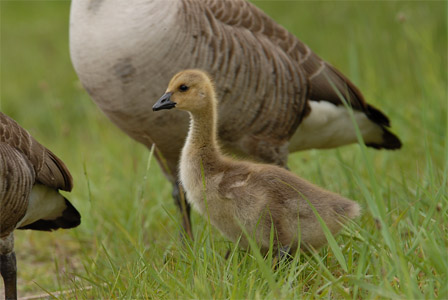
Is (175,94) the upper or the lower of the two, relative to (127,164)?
upper

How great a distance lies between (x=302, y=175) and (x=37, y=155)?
2610 mm

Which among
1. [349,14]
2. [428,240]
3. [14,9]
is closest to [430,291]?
[428,240]

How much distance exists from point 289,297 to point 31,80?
10018 mm

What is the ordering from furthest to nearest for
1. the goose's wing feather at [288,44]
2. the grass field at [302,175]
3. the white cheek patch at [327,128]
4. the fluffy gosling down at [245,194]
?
1. the white cheek patch at [327,128]
2. the goose's wing feather at [288,44]
3. the fluffy gosling down at [245,194]
4. the grass field at [302,175]

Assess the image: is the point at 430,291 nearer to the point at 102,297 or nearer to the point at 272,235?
the point at 272,235

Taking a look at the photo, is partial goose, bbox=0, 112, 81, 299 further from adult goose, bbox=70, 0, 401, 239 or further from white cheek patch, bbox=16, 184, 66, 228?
adult goose, bbox=70, 0, 401, 239

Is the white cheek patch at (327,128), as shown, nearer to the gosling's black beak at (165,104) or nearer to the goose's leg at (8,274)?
the gosling's black beak at (165,104)

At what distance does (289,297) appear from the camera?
9.07 ft

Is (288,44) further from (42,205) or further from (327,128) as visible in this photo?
(42,205)

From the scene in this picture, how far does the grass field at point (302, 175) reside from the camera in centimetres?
289

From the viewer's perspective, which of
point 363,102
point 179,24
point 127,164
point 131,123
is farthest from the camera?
point 127,164

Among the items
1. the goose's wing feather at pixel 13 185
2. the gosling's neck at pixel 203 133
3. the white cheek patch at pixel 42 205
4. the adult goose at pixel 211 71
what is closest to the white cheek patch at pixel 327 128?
the adult goose at pixel 211 71

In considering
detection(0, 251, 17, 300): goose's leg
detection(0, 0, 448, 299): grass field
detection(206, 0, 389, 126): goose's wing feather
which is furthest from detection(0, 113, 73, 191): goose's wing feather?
detection(206, 0, 389, 126): goose's wing feather

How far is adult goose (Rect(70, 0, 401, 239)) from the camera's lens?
402 centimetres
